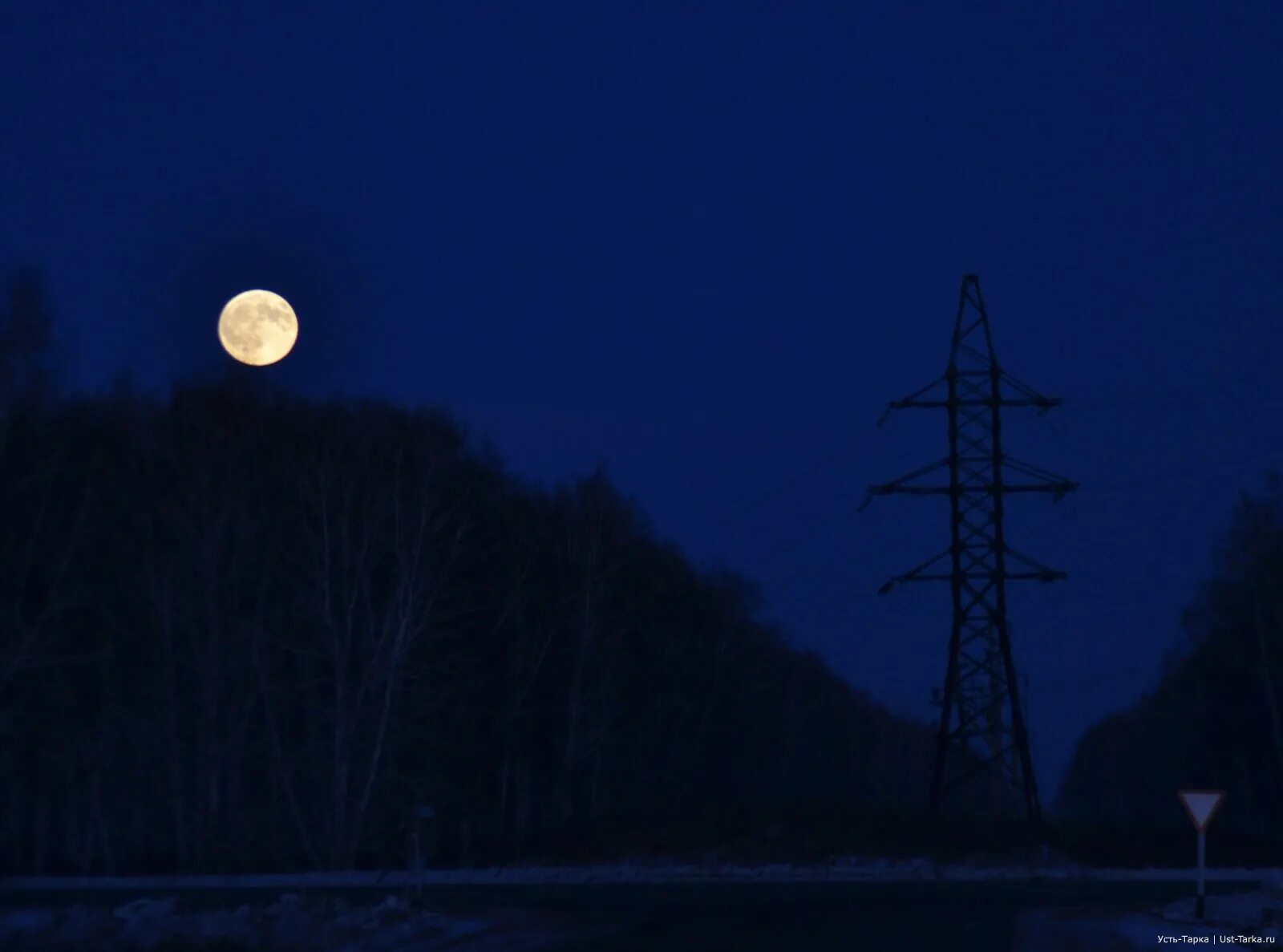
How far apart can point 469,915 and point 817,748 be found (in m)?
92.8

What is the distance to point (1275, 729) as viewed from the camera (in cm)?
6247

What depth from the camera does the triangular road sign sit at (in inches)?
856

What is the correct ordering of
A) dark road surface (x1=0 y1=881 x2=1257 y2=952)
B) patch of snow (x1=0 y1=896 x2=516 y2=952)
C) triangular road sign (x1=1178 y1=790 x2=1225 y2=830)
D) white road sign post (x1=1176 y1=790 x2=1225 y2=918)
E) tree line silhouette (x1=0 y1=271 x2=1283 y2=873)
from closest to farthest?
patch of snow (x1=0 y1=896 x2=516 y2=952)
dark road surface (x1=0 y1=881 x2=1257 y2=952)
white road sign post (x1=1176 y1=790 x2=1225 y2=918)
triangular road sign (x1=1178 y1=790 x2=1225 y2=830)
tree line silhouette (x1=0 y1=271 x2=1283 y2=873)

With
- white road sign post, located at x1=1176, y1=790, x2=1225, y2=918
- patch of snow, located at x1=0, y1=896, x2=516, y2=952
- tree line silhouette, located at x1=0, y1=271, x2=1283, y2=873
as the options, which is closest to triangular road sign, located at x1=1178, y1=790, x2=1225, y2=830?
white road sign post, located at x1=1176, y1=790, x2=1225, y2=918

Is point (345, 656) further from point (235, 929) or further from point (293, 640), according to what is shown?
point (235, 929)

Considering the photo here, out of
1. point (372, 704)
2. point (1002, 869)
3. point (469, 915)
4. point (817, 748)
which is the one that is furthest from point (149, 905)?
point (817, 748)

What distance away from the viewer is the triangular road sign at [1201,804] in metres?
21.8

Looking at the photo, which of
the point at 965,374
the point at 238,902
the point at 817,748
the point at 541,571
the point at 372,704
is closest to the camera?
the point at 238,902

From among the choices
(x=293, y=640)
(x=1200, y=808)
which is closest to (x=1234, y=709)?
(x=293, y=640)

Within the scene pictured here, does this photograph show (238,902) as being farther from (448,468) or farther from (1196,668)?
(1196,668)

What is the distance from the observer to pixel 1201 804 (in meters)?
21.8

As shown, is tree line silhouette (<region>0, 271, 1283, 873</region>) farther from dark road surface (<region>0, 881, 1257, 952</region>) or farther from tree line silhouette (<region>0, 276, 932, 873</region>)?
dark road surface (<region>0, 881, 1257, 952</region>)

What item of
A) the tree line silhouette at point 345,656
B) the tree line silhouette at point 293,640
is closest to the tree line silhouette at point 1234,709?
the tree line silhouette at point 345,656

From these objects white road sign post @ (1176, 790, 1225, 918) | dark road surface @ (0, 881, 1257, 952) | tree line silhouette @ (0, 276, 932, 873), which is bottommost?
dark road surface @ (0, 881, 1257, 952)
